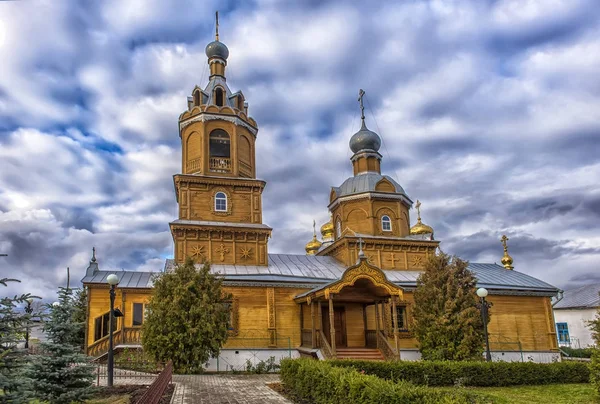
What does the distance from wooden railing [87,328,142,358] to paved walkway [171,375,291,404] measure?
6026mm

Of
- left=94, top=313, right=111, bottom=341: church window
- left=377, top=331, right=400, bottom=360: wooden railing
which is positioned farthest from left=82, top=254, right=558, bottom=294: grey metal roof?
left=377, top=331, right=400, bottom=360: wooden railing

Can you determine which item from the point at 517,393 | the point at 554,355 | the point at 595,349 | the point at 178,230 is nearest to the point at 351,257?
the point at 178,230

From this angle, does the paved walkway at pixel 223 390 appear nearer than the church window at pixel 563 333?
Yes

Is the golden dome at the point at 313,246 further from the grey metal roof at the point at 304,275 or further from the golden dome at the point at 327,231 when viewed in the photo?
the grey metal roof at the point at 304,275

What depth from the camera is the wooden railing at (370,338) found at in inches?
903

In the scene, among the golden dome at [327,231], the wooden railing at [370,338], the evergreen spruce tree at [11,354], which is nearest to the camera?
the evergreen spruce tree at [11,354]

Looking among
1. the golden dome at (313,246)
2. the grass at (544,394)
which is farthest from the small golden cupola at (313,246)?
the grass at (544,394)

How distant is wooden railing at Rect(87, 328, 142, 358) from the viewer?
73.5 ft

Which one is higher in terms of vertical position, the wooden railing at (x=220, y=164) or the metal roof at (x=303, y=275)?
the wooden railing at (x=220, y=164)

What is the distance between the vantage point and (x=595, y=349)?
13273mm

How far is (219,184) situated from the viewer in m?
26.2

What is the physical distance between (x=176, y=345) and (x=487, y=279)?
18.7 metres

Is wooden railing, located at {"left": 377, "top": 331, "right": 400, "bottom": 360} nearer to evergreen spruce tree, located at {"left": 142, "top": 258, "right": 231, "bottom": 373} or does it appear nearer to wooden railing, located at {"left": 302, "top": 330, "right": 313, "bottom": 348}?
wooden railing, located at {"left": 302, "top": 330, "right": 313, "bottom": 348}

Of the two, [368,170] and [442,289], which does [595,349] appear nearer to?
[442,289]
